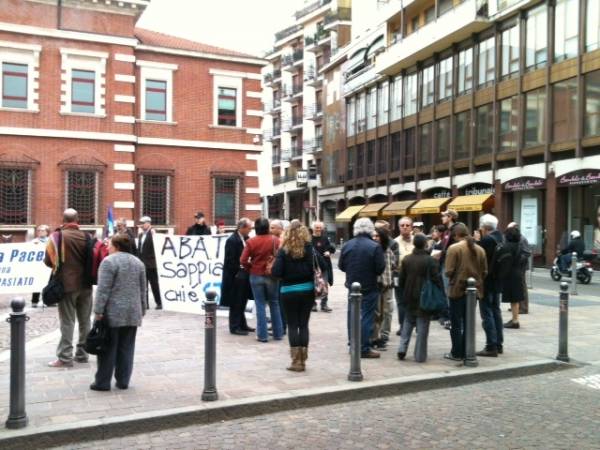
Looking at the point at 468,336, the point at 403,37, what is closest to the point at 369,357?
the point at 468,336

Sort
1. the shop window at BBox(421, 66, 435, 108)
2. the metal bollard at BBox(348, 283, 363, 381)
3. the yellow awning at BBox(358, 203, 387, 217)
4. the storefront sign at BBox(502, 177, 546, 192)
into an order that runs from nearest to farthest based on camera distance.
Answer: the metal bollard at BBox(348, 283, 363, 381)
the storefront sign at BBox(502, 177, 546, 192)
the shop window at BBox(421, 66, 435, 108)
the yellow awning at BBox(358, 203, 387, 217)

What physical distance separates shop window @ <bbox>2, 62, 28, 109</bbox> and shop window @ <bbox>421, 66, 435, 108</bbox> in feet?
77.9

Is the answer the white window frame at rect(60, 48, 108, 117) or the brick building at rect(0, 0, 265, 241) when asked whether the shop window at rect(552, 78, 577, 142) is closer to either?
the brick building at rect(0, 0, 265, 241)

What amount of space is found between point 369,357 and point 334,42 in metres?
54.1

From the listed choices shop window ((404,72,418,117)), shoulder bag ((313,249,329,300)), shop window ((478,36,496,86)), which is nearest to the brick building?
shop window ((478,36,496,86))

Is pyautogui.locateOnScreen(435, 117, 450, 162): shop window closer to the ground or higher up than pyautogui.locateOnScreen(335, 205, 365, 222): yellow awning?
higher up

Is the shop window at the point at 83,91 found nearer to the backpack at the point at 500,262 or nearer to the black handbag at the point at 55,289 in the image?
the black handbag at the point at 55,289

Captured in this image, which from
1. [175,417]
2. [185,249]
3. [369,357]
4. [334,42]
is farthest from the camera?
[334,42]

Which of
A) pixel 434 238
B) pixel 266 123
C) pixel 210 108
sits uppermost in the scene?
pixel 266 123

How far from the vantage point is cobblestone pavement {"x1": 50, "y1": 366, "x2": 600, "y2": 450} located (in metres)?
5.34

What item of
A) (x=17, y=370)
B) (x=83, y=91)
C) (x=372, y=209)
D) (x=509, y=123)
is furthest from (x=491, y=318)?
(x=372, y=209)

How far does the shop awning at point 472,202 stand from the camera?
32.0 metres

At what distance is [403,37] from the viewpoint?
41656 millimetres

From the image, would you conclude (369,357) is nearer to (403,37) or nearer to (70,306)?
(70,306)
